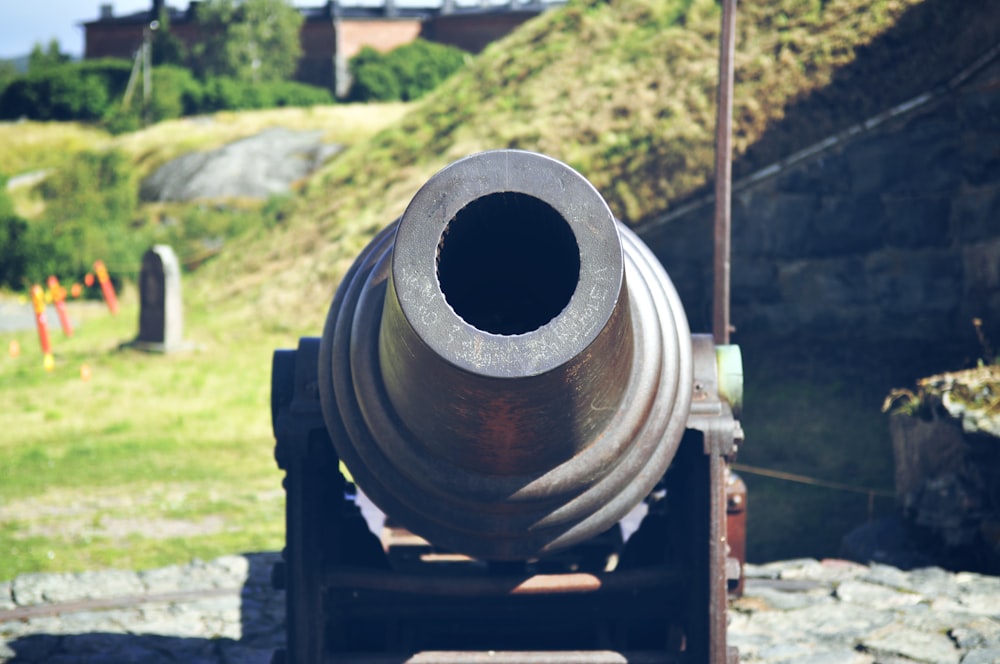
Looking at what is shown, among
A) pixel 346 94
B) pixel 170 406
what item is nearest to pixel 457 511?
pixel 170 406

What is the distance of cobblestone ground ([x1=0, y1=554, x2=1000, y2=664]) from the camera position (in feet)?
15.8

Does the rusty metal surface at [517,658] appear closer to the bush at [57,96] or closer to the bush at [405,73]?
the bush at [405,73]

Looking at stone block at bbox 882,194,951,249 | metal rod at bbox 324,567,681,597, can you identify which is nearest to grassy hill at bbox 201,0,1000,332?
stone block at bbox 882,194,951,249

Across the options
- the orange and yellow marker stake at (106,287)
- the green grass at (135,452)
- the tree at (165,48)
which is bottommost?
the green grass at (135,452)

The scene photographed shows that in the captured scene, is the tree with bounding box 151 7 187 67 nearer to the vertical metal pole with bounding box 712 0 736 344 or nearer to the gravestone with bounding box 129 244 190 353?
the gravestone with bounding box 129 244 190 353

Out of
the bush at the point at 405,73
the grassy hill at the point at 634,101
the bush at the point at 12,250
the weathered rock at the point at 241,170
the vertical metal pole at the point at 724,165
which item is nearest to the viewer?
the vertical metal pole at the point at 724,165

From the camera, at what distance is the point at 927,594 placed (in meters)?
5.57

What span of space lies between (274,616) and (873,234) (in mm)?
5976

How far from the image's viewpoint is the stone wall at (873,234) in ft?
28.7

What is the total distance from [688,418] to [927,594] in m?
2.55

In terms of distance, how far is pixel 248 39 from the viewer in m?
40.2

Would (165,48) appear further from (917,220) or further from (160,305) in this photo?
(917,220)

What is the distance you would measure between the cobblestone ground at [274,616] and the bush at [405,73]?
31221 millimetres

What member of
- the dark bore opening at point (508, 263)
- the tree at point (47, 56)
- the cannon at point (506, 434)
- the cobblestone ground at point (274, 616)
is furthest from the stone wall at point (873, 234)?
the tree at point (47, 56)
